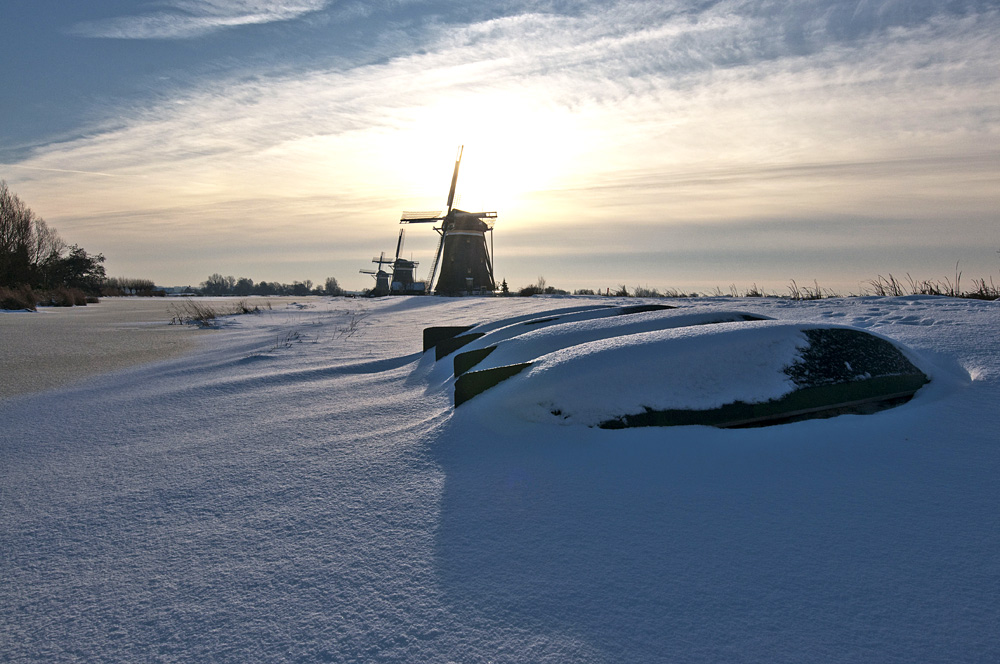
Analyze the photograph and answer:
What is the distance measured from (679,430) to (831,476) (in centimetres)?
47

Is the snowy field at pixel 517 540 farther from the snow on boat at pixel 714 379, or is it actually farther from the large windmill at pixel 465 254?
the large windmill at pixel 465 254

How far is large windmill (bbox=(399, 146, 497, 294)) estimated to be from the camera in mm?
30141

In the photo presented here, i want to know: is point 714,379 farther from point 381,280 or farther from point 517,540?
point 381,280

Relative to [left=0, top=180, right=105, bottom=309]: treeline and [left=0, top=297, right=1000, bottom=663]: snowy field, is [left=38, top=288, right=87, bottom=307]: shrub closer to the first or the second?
[left=0, top=180, right=105, bottom=309]: treeline

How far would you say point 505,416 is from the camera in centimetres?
203

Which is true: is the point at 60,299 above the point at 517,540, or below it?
above

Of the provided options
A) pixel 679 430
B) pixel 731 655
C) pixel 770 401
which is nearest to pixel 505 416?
pixel 679 430

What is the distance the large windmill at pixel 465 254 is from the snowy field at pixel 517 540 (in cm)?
2793

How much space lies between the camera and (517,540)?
1253 mm

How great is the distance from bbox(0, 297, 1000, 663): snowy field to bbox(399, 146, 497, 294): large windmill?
2793cm

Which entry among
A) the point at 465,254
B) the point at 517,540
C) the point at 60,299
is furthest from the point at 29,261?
the point at 517,540

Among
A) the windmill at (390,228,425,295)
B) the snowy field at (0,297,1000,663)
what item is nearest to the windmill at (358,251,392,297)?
the windmill at (390,228,425,295)

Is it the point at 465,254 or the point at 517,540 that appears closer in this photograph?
the point at 517,540

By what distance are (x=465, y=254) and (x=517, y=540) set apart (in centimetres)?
2958
